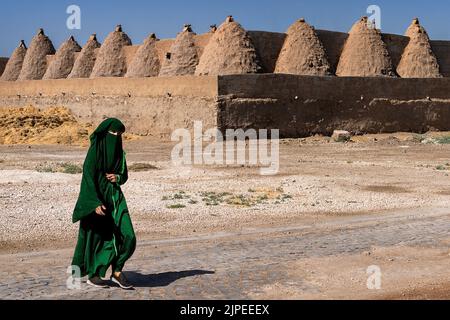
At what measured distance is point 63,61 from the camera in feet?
139

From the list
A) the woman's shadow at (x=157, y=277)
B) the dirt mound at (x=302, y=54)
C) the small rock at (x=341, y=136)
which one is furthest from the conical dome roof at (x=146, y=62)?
the woman's shadow at (x=157, y=277)

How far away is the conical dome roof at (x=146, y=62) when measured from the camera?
34.3 metres

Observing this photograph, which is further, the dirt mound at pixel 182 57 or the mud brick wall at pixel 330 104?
the dirt mound at pixel 182 57

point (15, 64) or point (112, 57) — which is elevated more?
point (15, 64)

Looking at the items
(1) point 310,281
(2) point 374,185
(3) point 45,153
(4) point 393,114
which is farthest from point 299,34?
(1) point 310,281

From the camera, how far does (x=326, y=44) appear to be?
31062mm

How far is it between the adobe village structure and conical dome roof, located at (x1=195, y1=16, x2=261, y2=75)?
4 centimetres

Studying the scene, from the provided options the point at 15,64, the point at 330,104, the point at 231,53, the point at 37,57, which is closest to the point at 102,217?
the point at 330,104

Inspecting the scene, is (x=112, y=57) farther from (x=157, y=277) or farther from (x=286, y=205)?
(x=157, y=277)

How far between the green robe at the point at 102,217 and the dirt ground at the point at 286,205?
1211 millimetres

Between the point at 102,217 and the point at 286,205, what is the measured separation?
5.63 meters

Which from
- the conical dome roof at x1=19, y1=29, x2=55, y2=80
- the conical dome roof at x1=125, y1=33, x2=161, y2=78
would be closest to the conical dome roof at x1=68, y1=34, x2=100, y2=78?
the conical dome roof at x1=19, y1=29, x2=55, y2=80

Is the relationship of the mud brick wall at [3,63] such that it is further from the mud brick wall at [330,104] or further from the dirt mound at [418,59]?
the mud brick wall at [330,104]

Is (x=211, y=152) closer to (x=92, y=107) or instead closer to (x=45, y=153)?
(x=45, y=153)
